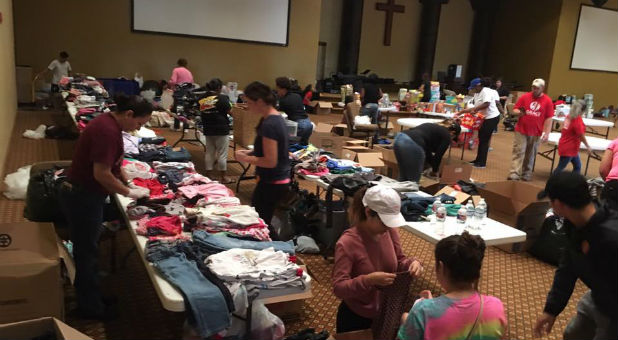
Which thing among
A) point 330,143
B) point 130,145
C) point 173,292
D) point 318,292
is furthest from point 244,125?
point 173,292

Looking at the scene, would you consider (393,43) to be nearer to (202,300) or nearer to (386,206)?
(386,206)

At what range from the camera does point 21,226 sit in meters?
3.00

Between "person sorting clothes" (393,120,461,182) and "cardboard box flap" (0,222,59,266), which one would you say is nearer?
"cardboard box flap" (0,222,59,266)

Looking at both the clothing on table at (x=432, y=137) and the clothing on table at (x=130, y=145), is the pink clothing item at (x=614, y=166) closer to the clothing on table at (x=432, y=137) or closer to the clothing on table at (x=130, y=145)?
the clothing on table at (x=432, y=137)

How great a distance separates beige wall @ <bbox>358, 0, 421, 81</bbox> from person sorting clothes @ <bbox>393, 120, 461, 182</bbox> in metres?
13.1

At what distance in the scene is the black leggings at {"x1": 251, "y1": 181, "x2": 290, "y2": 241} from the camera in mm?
3674

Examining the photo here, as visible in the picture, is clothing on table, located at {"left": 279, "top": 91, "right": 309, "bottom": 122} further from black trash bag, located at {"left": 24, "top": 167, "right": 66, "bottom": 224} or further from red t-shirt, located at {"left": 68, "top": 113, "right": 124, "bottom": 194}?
red t-shirt, located at {"left": 68, "top": 113, "right": 124, "bottom": 194}

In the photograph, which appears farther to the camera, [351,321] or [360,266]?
[351,321]

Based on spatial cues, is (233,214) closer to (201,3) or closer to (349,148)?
(349,148)

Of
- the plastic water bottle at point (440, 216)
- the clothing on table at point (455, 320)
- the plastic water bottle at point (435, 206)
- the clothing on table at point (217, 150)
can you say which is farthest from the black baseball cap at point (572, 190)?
the clothing on table at point (217, 150)

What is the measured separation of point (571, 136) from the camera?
6840 millimetres

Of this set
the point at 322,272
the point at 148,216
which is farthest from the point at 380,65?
the point at 148,216

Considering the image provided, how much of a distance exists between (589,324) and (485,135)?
6718 millimetres

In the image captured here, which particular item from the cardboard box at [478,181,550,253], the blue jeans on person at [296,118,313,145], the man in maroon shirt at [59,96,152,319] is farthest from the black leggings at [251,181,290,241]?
the blue jeans on person at [296,118,313,145]
